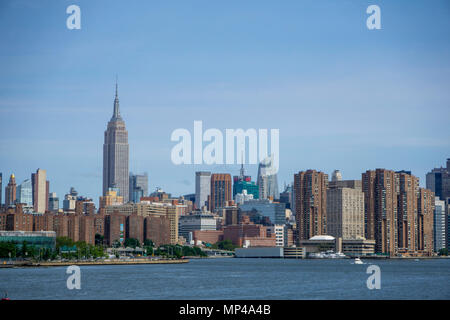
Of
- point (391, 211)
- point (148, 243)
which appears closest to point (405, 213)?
point (391, 211)

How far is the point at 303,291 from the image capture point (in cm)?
4912

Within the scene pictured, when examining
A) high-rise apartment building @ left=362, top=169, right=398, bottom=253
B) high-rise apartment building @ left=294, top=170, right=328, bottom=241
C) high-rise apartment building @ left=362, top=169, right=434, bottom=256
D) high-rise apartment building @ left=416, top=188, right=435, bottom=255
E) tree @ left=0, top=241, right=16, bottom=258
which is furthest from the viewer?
high-rise apartment building @ left=416, top=188, right=435, bottom=255

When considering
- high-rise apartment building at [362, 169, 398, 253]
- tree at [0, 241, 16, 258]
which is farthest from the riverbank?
high-rise apartment building at [362, 169, 398, 253]

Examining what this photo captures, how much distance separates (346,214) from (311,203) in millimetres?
8870

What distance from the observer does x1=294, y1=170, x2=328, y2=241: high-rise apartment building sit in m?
180

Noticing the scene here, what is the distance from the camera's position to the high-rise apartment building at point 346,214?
180250mm

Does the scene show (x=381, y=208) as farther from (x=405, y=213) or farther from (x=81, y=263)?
(x=81, y=263)

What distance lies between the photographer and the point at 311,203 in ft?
593

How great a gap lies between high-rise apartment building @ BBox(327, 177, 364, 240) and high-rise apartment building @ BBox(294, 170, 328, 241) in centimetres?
146

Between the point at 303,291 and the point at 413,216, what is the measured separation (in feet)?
456

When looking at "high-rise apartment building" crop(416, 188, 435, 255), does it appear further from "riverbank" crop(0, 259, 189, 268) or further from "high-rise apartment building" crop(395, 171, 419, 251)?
"riverbank" crop(0, 259, 189, 268)

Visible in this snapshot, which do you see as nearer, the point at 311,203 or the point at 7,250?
the point at 7,250
